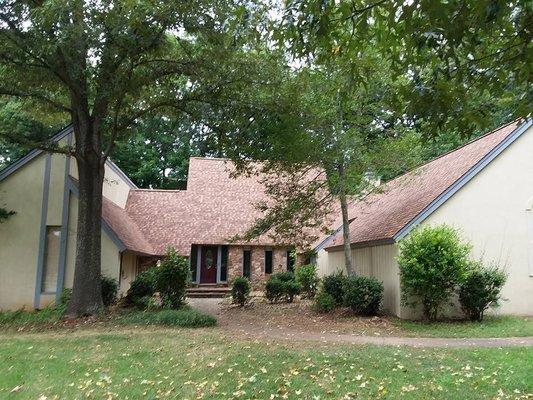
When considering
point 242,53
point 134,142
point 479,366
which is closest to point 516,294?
point 479,366

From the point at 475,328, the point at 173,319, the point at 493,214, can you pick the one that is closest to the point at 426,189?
the point at 493,214

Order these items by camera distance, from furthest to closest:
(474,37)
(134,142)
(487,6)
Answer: (134,142) → (474,37) → (487,6)

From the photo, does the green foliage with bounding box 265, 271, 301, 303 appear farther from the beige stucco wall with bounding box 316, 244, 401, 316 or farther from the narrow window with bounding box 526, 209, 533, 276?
the narrow window with bounding box 526, 209, 533, 276

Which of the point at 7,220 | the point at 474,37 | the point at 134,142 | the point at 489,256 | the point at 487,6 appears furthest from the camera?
the point at 134,142

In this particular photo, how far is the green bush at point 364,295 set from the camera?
572 inches

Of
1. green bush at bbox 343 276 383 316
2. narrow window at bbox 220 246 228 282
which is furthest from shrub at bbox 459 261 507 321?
narrow window at bbox 220 246 228 282

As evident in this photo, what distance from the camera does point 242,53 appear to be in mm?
13086

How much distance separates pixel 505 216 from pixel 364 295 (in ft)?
16.5

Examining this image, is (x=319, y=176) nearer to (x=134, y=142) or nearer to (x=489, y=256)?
(x=489, y=256)

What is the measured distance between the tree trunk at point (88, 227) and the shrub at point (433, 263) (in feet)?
27.7

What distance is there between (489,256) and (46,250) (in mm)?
14084

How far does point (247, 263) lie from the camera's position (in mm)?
26625

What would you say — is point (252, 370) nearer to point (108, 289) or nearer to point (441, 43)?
point (441, 43)

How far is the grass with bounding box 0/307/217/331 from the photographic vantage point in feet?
41.3
